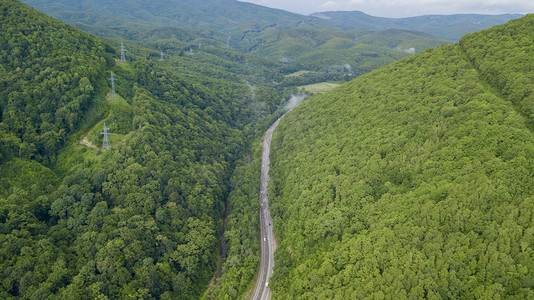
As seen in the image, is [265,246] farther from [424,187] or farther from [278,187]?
[424,187]

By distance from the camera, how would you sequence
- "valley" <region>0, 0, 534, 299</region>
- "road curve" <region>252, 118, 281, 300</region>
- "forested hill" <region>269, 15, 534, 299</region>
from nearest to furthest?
"forested hill" <region>269, 15, 534, 299</region> → "valley" <region>0, 0, 534, 299</region> → "road curve" <region>252, 118, 281, 300</region>

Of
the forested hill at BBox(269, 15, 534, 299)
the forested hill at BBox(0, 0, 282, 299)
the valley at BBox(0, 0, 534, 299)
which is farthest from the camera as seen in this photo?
the forested hill at BBox(0, 0, 282, 299)

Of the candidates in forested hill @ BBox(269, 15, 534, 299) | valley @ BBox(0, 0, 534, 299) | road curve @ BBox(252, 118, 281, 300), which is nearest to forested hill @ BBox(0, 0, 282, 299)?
valley @ BBox(0, 0, 534, 299)

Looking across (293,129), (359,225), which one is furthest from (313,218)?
(293,129)

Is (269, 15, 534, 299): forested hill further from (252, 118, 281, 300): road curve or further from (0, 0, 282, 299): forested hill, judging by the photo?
(0, 0, 282, 299): forested hill

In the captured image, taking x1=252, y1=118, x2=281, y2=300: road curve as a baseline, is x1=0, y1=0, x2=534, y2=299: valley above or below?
above

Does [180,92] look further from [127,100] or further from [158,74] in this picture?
[127,100]

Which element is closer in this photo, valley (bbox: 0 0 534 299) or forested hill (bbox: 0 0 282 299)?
valley (bbox: 0 0 534 299)
